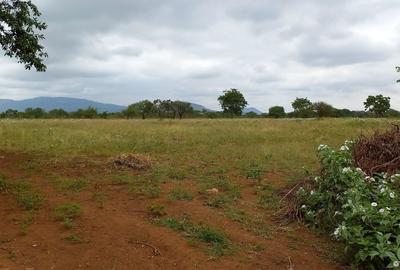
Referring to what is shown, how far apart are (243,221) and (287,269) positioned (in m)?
1.40

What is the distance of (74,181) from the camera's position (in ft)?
26.2

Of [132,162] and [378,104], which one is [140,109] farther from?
[132,162]

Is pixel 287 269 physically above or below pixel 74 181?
below

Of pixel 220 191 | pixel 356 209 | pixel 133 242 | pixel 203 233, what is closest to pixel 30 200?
pixel 133 242

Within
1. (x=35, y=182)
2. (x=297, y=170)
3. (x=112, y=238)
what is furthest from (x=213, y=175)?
(x=112, y=238)

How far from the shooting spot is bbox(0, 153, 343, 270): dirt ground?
4.97 metres

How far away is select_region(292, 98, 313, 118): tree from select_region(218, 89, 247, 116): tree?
25.6 ft

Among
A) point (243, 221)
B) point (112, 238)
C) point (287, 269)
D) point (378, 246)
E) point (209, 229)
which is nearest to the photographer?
point (378, 246)

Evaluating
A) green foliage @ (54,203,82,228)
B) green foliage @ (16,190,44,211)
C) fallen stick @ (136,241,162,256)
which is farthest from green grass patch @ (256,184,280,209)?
green foliage @ (16,190,44,211)

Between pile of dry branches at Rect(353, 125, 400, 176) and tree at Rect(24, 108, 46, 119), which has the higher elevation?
tree at Rect(24, 108, 46, 119)

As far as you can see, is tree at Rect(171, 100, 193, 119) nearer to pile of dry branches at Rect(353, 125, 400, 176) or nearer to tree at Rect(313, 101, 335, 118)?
tree at Rect(313, 101, 335, 118)

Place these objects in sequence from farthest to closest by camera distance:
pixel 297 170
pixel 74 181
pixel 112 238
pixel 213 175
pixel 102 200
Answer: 1. pixel 297 170
2. pixel 213 175
3. pixel 74 181
4. pixel 102 200
5. pixel 112 238

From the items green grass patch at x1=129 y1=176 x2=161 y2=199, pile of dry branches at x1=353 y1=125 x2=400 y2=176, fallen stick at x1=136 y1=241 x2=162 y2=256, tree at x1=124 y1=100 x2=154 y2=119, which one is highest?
tree at x1=124 y1=100 x2=154 y2=119

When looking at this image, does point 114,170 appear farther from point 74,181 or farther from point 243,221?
point 243,221
